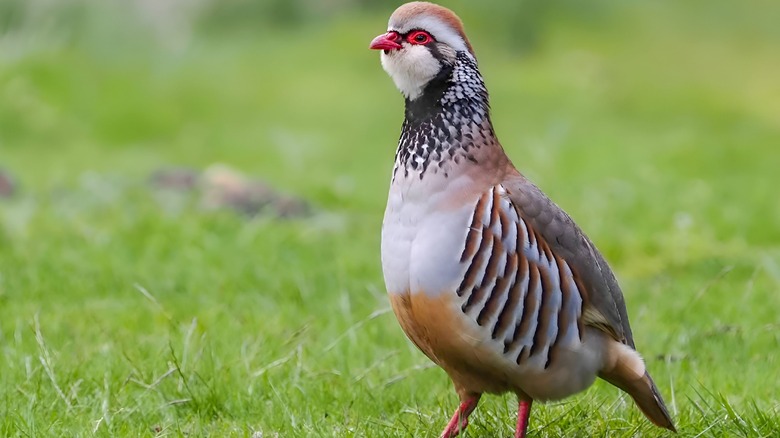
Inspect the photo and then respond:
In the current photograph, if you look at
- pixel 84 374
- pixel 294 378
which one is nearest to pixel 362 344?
pixel 294 378

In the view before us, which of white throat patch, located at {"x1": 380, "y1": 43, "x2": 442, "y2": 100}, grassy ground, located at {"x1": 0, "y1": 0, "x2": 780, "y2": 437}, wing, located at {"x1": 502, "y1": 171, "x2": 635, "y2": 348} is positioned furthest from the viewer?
grassy ground, located at {"x1": 0, "y1": 0, "x2": 780, "y2": 437}

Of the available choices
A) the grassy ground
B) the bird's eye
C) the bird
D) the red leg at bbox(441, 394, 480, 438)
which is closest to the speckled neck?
the bird

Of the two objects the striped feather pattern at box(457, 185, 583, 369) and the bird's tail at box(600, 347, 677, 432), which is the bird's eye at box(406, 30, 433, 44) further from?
the bird's tail at box(600, 347, 677, 432)

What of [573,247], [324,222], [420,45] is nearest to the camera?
[573,247]

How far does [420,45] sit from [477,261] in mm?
774

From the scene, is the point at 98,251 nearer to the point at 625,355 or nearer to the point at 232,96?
the point at 625,355

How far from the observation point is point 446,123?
12.5ft

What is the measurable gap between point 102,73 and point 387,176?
13.9 ft

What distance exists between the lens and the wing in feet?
12.1

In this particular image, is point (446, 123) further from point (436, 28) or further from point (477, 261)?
point (477, 261)

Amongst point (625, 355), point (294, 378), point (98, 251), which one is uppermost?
point (625, 355)

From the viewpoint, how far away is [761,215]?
8.69 m

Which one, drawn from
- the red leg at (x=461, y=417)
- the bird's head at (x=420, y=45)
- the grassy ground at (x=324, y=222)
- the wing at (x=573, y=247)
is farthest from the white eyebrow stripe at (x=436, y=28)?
the grassy ground at (x=324, y=222)

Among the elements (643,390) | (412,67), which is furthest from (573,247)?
(412,67)
